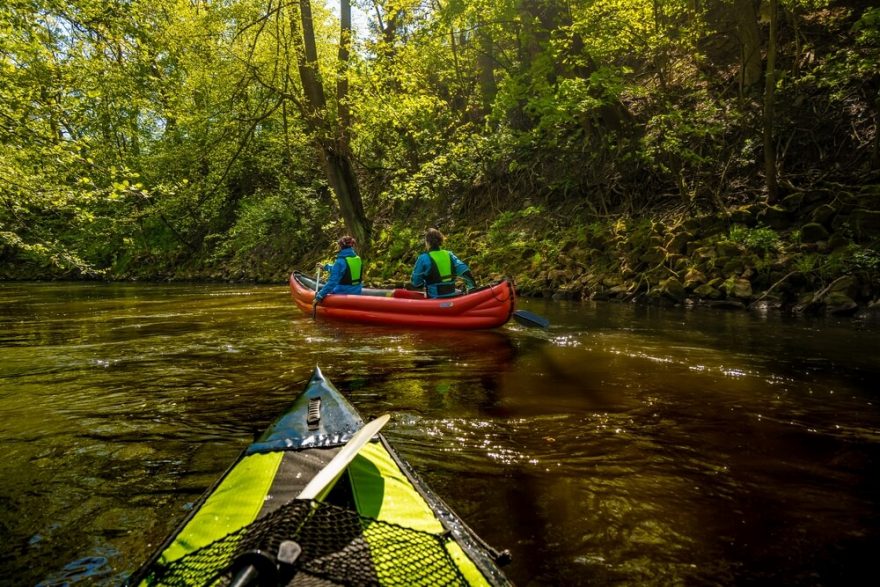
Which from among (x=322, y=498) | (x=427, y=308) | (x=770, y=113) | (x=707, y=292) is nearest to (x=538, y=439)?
(x=322, y=498)

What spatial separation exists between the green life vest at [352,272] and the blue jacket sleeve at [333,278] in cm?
8

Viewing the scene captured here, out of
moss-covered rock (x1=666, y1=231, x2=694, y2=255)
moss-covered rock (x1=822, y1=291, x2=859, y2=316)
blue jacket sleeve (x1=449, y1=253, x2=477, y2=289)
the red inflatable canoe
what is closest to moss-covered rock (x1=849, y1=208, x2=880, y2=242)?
moss-covered rock (x1=822, y1=291, x2=859, y2=316)

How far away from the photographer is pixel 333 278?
8.60 m

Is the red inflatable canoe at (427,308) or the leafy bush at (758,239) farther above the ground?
the leafy bush at (758,239)

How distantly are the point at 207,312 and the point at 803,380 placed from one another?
965cm

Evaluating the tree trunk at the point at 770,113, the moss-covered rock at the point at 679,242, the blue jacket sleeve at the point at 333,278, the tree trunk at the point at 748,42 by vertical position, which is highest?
the tree trunk at the point at 748,42

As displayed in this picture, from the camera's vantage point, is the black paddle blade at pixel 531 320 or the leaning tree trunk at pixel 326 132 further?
the leaning tree trunk at pixel 326 132

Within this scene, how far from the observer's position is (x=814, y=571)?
1.97m

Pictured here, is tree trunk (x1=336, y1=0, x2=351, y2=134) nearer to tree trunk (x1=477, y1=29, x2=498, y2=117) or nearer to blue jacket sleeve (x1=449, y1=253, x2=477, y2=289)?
tree trunk (x1=477, y1=29, x2=498, y2=117)

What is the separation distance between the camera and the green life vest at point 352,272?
865cm

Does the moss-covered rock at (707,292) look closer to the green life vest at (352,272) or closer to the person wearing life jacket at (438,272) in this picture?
the person wearing life jacket at (438,272)

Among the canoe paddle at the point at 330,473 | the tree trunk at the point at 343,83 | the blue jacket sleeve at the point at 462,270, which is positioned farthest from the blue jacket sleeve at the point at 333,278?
the canoe paddle at the point at 330,473

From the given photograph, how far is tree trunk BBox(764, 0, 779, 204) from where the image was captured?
871 cm

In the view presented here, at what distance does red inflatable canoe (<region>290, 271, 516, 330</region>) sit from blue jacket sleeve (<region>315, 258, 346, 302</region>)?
0.11 metres
